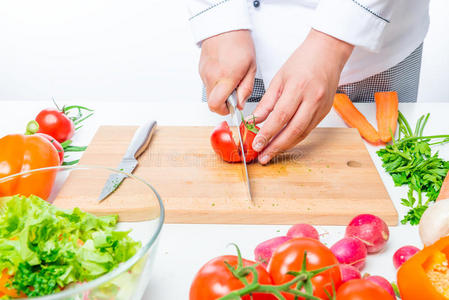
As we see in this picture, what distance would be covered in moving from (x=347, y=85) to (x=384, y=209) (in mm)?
656

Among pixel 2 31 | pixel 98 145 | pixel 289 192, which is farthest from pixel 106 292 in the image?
pixel 2 31

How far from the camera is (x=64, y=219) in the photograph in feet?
2.58

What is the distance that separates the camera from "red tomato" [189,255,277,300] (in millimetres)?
615

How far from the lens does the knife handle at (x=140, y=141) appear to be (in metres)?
1.20

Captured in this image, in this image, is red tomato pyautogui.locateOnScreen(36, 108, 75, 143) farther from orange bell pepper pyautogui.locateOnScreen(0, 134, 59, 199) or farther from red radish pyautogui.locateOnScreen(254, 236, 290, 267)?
red radish pyautogui.locateOnScreen(254, 236, 290, 267)

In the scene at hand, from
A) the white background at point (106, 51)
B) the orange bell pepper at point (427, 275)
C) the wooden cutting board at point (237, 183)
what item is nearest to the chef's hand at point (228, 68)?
the wooden cutting board at point (237, 183)

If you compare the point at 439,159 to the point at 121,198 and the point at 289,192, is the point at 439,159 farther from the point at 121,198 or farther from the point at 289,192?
the point at 121,198

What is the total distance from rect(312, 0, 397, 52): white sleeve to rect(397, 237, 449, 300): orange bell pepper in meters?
0.66

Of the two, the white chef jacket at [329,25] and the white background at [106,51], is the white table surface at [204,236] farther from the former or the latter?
the white background at [106,51]

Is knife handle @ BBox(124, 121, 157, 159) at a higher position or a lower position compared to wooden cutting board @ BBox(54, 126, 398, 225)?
higher

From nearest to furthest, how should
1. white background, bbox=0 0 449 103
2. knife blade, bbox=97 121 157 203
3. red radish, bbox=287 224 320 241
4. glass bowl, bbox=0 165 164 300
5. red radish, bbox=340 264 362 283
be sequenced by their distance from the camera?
glass bowl, bbox=0 165 164 300, red radish, bbox=340 264 362 283, red radish, bbox=287 224 320 241, knife blade, bbox=97 121 157 203, white background, bbox=0 0 449 103

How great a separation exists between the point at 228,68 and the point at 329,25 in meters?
0.28

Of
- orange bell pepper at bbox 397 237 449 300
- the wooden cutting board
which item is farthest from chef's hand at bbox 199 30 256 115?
orange bell pepper at bbox 397 237 449 300

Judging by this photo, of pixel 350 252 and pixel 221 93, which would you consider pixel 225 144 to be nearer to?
pixel 221 93
